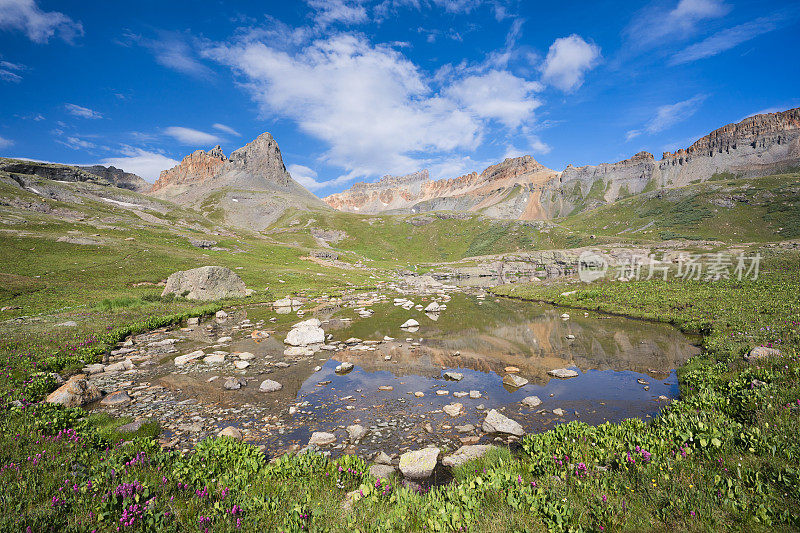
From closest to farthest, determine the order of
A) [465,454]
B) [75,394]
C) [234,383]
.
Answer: [465,454] → [75,394] → [234,383]

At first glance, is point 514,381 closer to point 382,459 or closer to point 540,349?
point 540,349

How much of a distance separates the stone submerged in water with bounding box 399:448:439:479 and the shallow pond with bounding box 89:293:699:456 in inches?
30.8

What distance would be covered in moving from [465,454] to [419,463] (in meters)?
1.40

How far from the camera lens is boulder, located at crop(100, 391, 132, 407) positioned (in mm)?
11391

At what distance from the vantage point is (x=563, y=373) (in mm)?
14672

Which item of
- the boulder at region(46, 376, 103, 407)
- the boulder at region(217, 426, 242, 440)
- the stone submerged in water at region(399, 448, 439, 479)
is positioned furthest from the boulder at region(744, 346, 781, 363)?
the boulder at region(46, 376, 103, 407)

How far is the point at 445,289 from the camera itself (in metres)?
51.6

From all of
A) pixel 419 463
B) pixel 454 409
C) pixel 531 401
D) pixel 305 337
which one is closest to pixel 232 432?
pixel 419 463

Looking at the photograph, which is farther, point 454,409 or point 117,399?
point 117,399

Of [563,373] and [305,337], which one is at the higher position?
[563,373]

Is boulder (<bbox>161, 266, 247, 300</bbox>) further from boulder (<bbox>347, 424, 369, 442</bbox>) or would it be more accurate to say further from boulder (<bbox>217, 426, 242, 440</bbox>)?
boulder (<bbox>347, 424, 369, 442</bbox>)

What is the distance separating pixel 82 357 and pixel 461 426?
1881cm

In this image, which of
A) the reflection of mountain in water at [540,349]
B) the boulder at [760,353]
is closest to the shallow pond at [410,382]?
the reflection of mountain in water at [540,349]

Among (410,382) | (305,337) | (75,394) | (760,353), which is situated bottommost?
(410,382)
